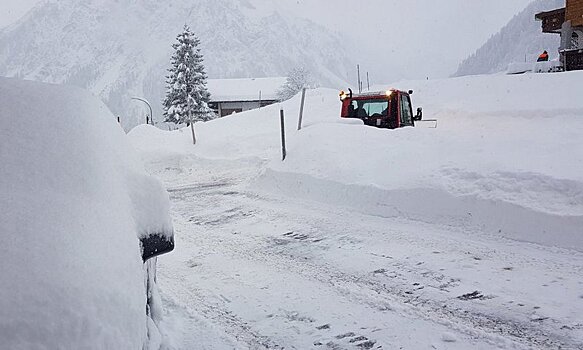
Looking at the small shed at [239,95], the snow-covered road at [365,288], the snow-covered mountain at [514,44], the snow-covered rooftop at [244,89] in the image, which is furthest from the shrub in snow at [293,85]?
the snow-covered road at [365,288]

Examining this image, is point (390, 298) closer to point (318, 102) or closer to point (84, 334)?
point (84, 334)

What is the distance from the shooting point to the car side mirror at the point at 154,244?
244 centimetres

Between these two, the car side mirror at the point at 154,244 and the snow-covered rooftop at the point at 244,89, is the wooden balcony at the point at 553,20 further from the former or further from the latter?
the snow-covered rooftop at the point at 244,89

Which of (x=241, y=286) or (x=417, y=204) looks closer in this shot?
(x=241, y=286)

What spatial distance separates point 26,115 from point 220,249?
3648 millimetres

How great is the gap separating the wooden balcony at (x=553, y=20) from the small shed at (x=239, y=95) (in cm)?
3500

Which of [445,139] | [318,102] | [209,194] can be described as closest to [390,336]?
[445,139]

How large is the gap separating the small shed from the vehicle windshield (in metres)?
48.3

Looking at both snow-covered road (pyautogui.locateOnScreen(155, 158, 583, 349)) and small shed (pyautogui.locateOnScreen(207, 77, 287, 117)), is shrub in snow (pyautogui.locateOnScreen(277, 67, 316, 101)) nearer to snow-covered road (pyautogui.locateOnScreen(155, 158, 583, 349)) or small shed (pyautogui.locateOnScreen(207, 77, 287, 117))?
small shed (pyautogui.locateOnScreen(207, 77, 287, 117))

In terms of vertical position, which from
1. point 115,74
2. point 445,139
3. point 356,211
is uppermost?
point 115,74

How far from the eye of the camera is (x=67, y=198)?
2.01 metres

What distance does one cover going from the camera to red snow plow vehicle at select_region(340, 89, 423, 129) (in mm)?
11492

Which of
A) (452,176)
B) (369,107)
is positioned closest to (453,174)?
(452,176)

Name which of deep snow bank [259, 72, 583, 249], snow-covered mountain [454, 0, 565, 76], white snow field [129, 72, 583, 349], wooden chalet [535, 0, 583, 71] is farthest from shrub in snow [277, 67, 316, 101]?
deep snow bank [259, 72, 583, 249]
